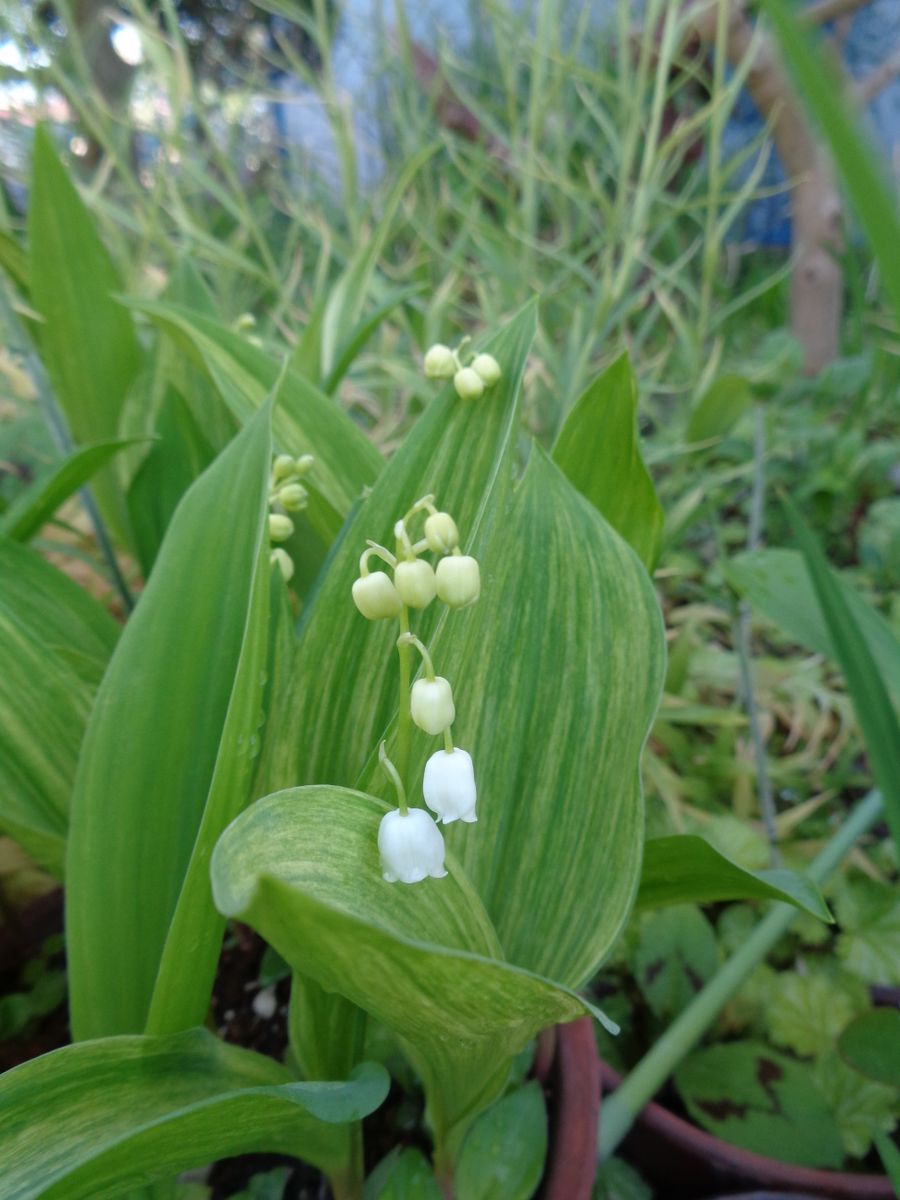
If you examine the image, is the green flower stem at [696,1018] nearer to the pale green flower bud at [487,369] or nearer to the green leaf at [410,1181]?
the green leaf at [410,1181]

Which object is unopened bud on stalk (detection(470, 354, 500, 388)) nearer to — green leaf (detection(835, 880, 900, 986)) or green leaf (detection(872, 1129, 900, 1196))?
green leaf (detection(872, 1129, 900, 1196))

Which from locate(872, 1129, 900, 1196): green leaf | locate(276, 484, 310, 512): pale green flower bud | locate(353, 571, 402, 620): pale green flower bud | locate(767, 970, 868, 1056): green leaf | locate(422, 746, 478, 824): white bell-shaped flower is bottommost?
locate(767, 970, 868, 1056): green leaf

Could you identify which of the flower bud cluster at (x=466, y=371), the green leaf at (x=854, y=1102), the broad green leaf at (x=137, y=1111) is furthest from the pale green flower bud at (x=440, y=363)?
the green leaf at (x=854, y=1102)

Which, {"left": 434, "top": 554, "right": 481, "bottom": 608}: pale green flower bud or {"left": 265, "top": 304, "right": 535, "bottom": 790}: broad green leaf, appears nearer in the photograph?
{"left": 434, "top": 554, "right": 481, "bottom": 608}: pale green flower bud

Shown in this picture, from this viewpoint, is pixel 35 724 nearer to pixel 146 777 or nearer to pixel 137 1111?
pixel 146 777

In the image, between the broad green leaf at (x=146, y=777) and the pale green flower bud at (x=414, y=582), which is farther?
the broad green leaf at (x=146, y=777)

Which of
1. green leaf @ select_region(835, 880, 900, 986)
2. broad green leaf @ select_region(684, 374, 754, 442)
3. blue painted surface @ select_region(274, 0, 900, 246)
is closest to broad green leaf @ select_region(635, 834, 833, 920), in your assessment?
green leaf @ select_region(835, 880, 900, 986)

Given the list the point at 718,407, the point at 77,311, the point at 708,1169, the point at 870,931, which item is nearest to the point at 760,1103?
the point at 708,1169
